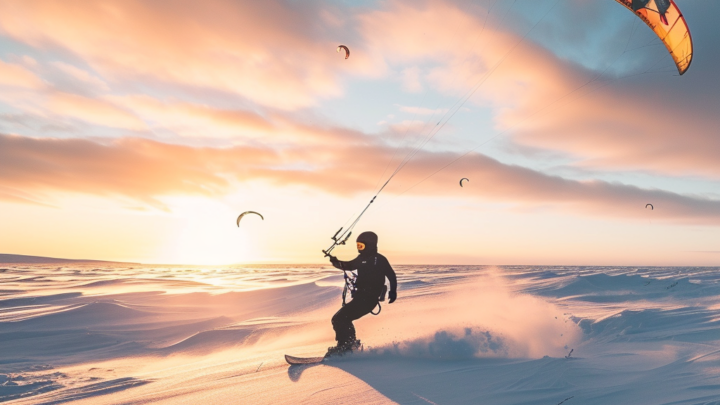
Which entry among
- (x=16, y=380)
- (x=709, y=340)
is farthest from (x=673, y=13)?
(x=16, y=380)

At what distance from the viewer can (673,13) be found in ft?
25.6

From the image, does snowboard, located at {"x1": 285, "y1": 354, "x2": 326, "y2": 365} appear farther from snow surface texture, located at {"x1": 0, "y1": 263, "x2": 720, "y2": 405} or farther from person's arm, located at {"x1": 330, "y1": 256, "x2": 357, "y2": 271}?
person's arm, located at {"x1": 330, "y1": 256, "x2": 357, "y2": 271}

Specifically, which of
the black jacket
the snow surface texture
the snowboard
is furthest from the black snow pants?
the snowboard

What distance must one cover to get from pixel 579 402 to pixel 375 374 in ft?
8.58

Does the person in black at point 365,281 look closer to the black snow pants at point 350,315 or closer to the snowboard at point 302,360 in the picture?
the black snow pants at point 350,315

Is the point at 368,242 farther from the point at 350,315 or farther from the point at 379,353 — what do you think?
the point at 379,353

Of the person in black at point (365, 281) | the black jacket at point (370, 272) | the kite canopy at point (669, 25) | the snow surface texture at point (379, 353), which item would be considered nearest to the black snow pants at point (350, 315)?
the person in black at point (365, 281)

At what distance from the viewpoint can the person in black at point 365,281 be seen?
7855mm

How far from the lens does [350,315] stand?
7.88 m

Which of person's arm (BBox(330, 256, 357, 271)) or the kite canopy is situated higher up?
the kite canopy

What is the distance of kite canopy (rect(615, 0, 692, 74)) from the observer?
784cm

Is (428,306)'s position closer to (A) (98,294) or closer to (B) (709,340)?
(B) (709,340)

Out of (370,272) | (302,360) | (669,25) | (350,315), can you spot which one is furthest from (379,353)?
(669,25)

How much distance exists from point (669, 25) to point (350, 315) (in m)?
8.43
